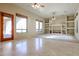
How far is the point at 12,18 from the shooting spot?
8.61m

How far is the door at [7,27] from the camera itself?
7.75 metres

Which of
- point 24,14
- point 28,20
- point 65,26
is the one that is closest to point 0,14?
point 24,14

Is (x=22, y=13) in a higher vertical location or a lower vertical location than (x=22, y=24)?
higher

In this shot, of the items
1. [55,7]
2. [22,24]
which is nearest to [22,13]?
[22,24]

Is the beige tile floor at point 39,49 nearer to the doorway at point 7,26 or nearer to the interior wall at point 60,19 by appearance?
the doorway at point 7,26

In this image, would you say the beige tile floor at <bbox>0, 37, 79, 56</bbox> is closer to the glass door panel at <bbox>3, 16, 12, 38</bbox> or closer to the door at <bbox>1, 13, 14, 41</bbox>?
the door at <bbox>1, 13, 14, 41</bbox>

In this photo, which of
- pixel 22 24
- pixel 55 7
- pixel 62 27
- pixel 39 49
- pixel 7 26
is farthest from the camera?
pixel 62 27

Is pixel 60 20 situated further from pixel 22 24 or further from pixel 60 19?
pixel 22 24

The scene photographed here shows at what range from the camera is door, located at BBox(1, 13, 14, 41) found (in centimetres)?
775

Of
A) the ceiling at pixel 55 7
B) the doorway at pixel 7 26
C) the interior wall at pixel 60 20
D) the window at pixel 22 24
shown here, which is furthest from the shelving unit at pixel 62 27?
the doorway at pixel 7 26

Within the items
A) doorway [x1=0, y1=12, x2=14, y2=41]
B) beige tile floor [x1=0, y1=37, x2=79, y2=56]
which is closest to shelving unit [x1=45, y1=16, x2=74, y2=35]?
doorway [x1=0, y1=12, x2=14, y2=41]

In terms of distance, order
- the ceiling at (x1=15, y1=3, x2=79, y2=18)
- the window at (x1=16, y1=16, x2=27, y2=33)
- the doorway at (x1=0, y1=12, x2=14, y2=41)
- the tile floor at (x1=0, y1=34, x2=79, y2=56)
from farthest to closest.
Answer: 1. the window at (x1=16, y1=16, x2=27, y2=33)
2. the ceiling at (x1=15, y1=3, x2=79, y2=18)
3. the doorway at (x1=0, y1=12, x2=14, y2=41)
4. the tile floor at (x1=0, y1=34, x2=79, y2=56)

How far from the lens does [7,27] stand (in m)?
8.29

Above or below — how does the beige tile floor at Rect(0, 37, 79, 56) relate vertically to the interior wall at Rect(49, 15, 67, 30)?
below
